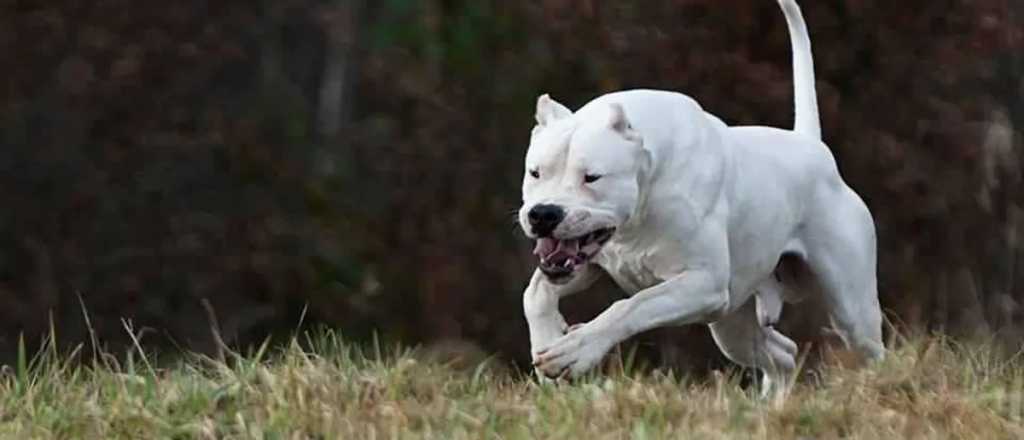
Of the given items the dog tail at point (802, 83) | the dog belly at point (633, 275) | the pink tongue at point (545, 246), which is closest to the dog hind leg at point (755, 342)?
the dog tail at point (802, 83)

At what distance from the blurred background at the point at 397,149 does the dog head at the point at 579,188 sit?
5.59 m

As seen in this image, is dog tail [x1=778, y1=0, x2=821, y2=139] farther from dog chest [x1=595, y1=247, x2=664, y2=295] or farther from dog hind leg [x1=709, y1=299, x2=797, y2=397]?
dog chest [x1=595, y1=247, x2=664, y2=295]

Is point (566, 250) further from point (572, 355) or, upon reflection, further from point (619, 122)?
point (619, 122)

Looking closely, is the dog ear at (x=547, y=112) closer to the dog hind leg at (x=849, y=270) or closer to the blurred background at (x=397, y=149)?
the dog hind leg at (x=849, y=270)

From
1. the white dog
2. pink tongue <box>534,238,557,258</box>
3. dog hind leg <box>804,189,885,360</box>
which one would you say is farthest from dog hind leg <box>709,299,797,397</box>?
pink tongue <box>534,238,557,258</box>

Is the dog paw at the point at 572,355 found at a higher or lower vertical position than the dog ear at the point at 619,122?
lower

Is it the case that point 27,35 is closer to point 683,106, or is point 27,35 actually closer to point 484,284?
point 484,284

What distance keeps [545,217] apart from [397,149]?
6.53 metres

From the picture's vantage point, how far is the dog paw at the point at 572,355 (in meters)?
8.64

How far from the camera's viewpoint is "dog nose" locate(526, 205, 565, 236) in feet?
28.2

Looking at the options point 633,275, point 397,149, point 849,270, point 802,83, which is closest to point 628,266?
point 633,275

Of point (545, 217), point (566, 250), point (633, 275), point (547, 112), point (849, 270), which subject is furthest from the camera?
point (849, 270)

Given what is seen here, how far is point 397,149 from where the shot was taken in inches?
593

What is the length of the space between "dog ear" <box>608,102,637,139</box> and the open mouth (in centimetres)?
28
